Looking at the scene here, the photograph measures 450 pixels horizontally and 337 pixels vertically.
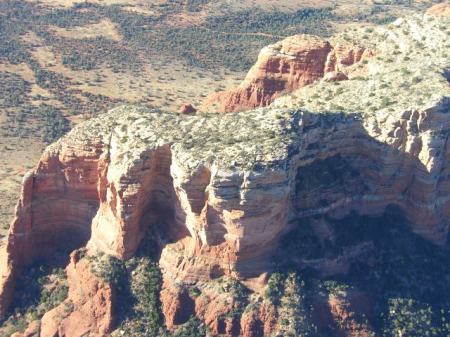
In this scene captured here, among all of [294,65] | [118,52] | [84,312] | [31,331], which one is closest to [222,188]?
[84,312]

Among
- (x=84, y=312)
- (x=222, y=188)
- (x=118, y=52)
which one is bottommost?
(x=118, y=52)

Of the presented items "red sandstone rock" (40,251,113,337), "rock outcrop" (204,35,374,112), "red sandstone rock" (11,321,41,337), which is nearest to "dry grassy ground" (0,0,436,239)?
"red sandstone rock" (11,321,41,337)

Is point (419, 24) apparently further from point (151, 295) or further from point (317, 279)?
point (151, 295)

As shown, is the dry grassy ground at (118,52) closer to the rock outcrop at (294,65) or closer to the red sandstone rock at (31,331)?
the red sandstone rock at (31,331)

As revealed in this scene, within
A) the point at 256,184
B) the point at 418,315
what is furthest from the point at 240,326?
the point at 418,315

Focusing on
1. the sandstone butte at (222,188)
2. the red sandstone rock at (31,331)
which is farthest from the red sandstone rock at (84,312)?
the red sandstone rock at (31,331)

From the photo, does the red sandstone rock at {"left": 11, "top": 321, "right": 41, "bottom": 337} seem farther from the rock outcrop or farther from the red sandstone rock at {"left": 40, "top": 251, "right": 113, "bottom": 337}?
the rock outcrop

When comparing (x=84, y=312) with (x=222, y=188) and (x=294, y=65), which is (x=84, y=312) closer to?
(x=222, y=188)
